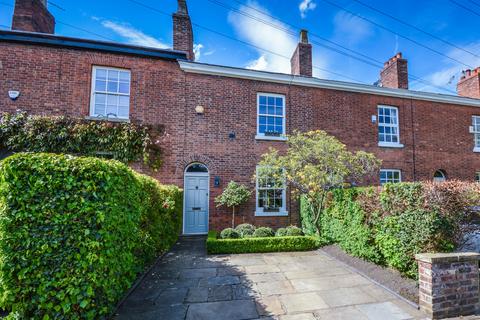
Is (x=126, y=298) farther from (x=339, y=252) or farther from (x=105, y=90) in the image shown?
(x=105, y=90)

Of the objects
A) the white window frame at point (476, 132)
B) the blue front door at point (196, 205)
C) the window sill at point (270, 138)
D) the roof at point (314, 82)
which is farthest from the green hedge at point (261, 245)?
the white window frame at point (476, 132)

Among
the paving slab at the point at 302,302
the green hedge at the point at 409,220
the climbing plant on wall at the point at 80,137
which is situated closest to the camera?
the paving slab at the point at 302,302

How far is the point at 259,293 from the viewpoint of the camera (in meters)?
4.01

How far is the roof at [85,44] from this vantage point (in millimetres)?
8148

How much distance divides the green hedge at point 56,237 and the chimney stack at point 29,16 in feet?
33.7

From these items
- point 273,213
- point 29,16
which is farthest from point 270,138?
point 29,16

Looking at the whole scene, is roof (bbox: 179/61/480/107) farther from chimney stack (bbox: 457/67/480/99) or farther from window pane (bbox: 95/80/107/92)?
window pane (bbox: 95/80/107/92)

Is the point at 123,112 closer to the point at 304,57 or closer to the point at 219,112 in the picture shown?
the point at 219,112

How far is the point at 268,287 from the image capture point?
4242 mm

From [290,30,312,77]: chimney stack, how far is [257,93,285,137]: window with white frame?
1.99 m

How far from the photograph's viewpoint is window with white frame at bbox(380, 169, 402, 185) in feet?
35.7

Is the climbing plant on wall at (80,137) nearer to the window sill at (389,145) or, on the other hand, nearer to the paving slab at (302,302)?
the paving slab at (302,302)

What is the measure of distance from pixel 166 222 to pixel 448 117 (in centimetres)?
1406

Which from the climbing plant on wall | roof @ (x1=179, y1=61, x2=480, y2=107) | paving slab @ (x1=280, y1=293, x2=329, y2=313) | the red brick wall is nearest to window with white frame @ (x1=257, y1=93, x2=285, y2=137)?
the red brick wall
